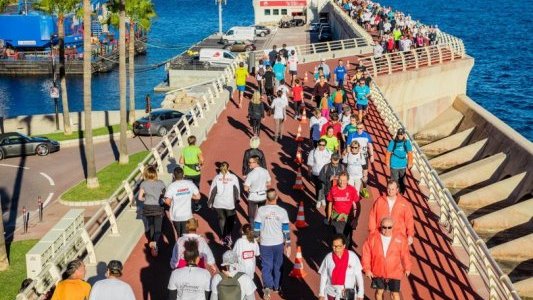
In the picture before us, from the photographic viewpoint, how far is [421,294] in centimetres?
1239

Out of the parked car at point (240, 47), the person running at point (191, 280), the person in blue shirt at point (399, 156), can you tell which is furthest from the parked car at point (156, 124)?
the parked car at point (240, 47)

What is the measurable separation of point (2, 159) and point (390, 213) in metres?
30.5

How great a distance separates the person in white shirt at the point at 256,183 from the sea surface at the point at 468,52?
1745 inches

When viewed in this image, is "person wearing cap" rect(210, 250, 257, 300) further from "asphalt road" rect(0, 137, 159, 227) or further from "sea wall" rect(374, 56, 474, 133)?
"sea wall" rect(374, 56, 474, 133)

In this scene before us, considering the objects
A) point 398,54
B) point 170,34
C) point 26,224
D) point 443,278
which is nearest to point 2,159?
point 26,224

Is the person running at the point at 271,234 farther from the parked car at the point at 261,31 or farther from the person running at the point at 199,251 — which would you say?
the parked car at the point at 261,31

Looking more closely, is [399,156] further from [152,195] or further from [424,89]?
[424,89]

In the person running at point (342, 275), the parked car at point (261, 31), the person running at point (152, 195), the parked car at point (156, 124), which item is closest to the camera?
the person running at point (342, 275)

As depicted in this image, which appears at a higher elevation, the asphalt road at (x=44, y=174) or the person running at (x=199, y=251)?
the person running at (x=199, y=251)

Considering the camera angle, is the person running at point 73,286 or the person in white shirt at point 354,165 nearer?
the person running at point 73,286

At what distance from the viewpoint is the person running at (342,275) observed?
1002cm

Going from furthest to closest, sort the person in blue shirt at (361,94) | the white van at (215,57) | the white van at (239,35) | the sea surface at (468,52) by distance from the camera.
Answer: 1. the white van at (239,35)
2. the sea surface at (468,52)
3. the white van at (215,57)
4. the person in blue shirt at (361,94)

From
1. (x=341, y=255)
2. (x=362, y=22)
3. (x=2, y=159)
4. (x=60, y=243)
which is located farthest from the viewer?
(x=362, y=22)

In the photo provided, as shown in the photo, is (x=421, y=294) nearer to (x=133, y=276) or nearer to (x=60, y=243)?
(x=133, y=276)
